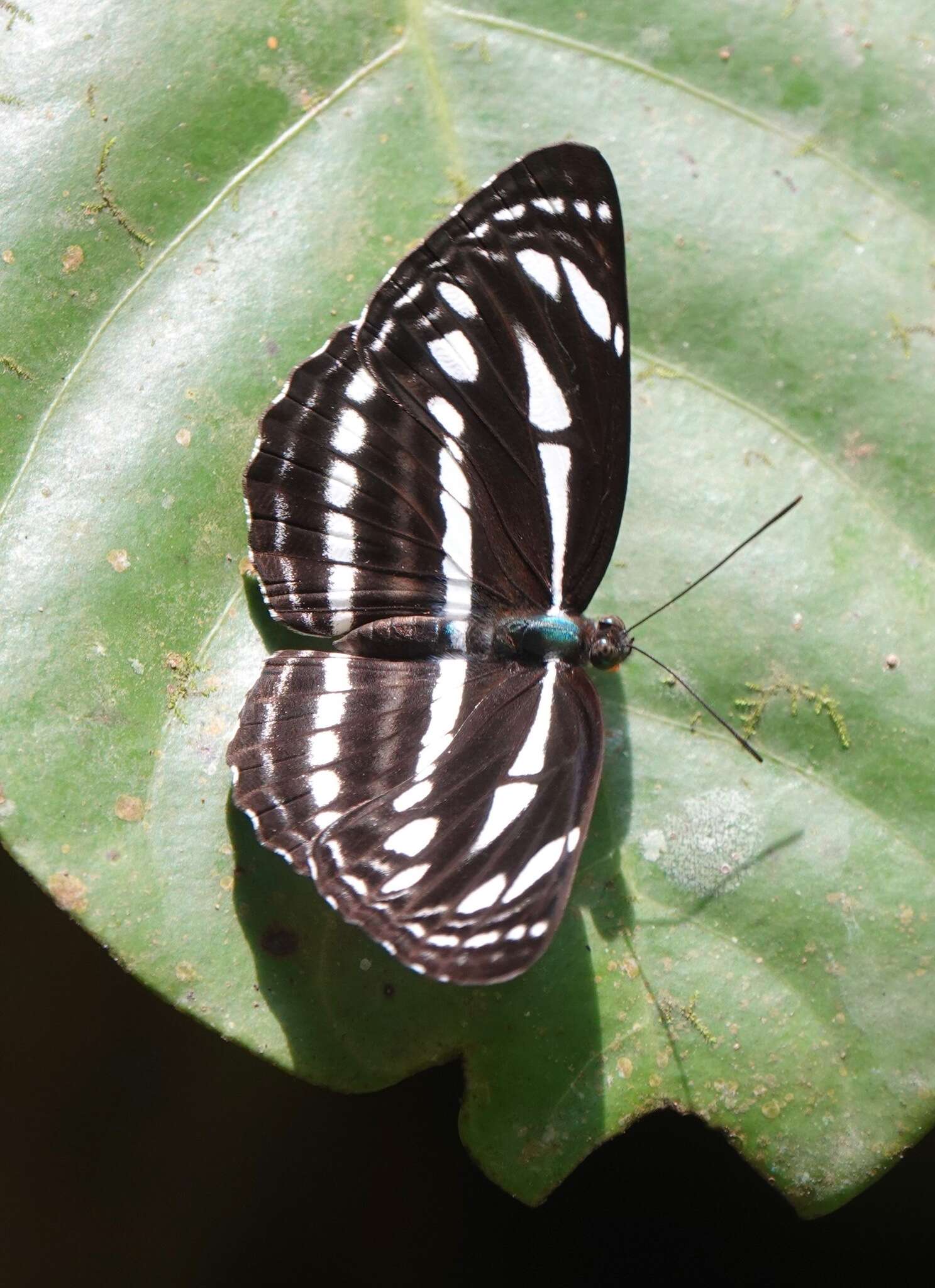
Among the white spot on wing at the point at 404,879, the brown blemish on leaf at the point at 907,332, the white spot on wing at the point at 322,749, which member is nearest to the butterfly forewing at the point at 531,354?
the white spot on wing at the point at 322,749

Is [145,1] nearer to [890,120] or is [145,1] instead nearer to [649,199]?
[649,199]

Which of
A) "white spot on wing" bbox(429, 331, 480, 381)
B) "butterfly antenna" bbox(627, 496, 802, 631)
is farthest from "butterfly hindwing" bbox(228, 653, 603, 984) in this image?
"white spot on wing" bbox(429, 331, 480, 381)

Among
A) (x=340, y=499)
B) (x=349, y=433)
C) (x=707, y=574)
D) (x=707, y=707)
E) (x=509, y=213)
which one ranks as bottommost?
(x=707, y=707)

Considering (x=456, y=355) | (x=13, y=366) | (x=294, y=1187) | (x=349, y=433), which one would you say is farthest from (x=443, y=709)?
(x=294, y=1187)

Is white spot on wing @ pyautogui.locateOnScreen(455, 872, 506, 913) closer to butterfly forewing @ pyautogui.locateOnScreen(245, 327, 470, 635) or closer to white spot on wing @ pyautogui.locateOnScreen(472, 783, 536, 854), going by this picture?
white spot on wing @ pyautogui.locateOnScreen(472, 783, 536, 854)

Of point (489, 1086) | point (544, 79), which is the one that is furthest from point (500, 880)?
point (544, 79)

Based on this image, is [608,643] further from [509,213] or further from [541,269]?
[509,213]

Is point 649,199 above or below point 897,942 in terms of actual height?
above
